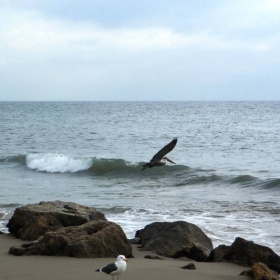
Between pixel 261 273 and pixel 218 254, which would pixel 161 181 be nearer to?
pixel 218 254

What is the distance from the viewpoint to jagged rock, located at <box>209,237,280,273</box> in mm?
8906

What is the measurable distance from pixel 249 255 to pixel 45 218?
11.6 feet

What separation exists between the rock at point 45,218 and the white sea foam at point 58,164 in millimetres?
15128

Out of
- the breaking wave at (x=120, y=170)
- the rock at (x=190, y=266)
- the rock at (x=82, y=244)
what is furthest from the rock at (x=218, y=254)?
the breaking wave at (x=120, y=170)

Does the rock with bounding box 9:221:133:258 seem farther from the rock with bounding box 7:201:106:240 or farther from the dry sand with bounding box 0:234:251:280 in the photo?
the rock with bounding box 7:201:106:240

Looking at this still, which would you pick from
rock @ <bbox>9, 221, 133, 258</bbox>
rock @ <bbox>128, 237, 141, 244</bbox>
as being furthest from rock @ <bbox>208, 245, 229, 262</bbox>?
rock @ <bbox>128, 237, 141, 244</bbox>

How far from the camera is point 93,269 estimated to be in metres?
8.02

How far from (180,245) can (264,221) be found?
14.2 ft

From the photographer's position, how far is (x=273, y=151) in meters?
31.6

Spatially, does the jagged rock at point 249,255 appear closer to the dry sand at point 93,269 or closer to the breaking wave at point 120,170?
the dry sand at point 93,269

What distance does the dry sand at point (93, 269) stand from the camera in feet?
25.3

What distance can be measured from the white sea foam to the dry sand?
17.9 meters

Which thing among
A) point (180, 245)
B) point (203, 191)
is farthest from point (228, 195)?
point (180, 245)

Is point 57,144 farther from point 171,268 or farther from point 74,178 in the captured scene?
point 171,268
